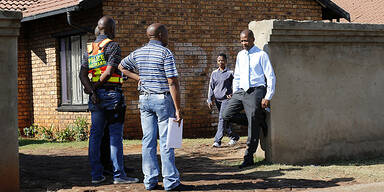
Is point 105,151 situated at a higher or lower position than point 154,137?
lower

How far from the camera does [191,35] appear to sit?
13.4m

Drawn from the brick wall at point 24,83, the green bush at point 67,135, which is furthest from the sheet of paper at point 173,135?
the brick wall at point 24,83

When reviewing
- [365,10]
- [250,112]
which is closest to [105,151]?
[250,112]

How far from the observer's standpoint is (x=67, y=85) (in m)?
14.1

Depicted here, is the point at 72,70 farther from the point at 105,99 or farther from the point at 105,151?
the point at 105,99

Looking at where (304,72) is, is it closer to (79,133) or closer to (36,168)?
(36,168)

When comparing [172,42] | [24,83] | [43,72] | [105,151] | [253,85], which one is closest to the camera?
[105,151]

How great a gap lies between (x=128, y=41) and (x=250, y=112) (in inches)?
220

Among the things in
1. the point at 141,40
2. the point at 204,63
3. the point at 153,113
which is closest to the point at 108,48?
the point at 153,113

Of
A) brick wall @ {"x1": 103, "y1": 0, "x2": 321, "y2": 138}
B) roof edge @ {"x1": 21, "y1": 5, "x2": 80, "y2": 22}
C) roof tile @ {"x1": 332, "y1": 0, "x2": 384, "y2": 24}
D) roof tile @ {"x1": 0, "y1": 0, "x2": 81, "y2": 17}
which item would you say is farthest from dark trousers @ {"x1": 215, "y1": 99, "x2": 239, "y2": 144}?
roof tile @ {"x1": 332, "y1": 0, "x2": 384, "y2": 24}

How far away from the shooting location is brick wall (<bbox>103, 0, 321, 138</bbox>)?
41.3 ft

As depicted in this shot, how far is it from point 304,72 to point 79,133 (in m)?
6.50

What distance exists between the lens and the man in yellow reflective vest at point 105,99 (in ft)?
21.6

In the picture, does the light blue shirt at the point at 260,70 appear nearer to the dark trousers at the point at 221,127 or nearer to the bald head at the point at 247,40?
the bald head at the point at 247,40
